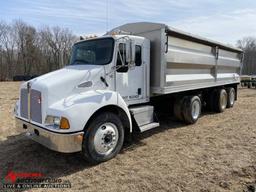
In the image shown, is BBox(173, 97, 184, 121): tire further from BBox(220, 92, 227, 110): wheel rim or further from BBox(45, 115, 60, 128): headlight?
BBox(45, 115, 60, 128): headlight

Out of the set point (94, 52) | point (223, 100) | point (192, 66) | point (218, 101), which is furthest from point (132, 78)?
point (223, 100)

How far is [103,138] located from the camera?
4.34 meters

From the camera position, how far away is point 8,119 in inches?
Answer: 315

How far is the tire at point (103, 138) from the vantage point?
13.5 feet

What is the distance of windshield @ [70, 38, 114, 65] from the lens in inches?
190

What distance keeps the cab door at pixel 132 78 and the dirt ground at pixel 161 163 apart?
3.89 feet

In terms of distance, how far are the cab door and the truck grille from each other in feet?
5.55

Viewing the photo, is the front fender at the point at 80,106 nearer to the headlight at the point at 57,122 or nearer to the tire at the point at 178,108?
the headlight at the point at 57,122

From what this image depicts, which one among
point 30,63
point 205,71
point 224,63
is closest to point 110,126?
point 205,71

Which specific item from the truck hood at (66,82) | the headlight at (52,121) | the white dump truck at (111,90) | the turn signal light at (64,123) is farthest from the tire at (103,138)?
the truck hood at (66,82)

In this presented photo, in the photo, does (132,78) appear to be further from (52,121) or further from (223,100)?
(223,100)

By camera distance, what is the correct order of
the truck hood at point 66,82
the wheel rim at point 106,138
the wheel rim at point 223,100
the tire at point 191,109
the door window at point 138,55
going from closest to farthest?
the truck hood at point 66,82 < the wheel rim at point 106,138 < the door window at point 138,55 < the tire at point 191,109 < the wheel rim at point 223,100

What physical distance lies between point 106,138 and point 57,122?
107 cm

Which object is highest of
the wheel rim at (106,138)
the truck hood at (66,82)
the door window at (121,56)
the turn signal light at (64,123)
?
the door window at (121,56)
